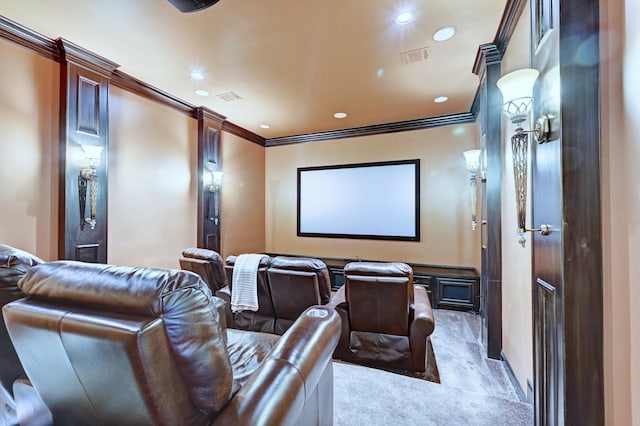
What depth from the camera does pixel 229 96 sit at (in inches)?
147

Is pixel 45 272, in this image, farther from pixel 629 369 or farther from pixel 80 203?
pixel 80 203

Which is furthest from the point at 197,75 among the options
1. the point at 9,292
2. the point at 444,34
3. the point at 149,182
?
the point at 9,292

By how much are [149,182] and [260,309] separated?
7.16 ft

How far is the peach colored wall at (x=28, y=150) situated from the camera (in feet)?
7.82

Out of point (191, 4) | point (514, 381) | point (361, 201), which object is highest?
point (191, 4)

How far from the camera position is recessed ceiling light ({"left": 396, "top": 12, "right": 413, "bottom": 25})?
2.19 m

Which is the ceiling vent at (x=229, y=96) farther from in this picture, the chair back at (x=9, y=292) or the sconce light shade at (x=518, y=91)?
the sconce light shade at (x=518, y=91)

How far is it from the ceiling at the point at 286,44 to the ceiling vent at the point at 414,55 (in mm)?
39

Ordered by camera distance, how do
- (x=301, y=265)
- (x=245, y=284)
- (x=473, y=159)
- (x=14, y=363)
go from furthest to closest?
(x=473, y=159) → (x=245, y=284) → (x=301, y=265) → (x=14, y=363)

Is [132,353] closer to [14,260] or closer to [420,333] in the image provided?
[14,260]

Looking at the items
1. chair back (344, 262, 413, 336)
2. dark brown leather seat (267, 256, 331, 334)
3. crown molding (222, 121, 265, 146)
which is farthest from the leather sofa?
crown molding (222, 121, 265, 146)

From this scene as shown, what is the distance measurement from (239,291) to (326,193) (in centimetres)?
302

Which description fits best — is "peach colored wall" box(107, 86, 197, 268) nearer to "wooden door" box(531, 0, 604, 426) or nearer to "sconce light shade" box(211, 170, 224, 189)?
"sconce light shade" box(211, 170, 224, 189)

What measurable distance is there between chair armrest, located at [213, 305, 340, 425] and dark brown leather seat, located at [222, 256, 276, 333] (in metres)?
1.22
